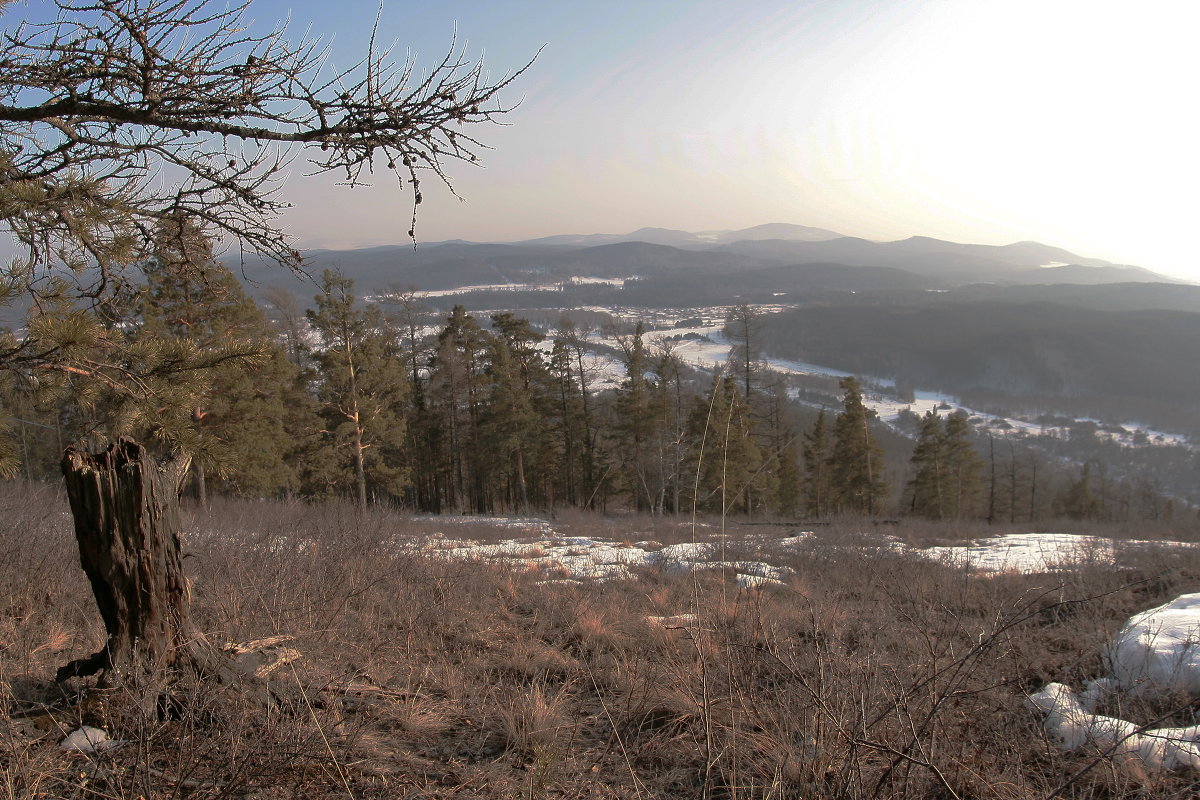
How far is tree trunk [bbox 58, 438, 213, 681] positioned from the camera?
225cm

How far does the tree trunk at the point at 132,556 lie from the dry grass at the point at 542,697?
184 millimetres

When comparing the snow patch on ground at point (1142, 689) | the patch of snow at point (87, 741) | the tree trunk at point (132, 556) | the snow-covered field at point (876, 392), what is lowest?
the snow-covered field at point (876, 392)

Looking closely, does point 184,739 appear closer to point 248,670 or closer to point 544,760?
point 248,670

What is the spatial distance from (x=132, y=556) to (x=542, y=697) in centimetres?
186

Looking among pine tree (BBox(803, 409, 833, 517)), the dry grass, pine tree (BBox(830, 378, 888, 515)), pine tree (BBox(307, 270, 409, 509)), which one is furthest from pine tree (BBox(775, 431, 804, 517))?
the dry grass

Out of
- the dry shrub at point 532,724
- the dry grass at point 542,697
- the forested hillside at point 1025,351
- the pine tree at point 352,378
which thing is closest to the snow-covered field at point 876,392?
the forested hillside at point 1025,351

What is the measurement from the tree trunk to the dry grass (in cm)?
18

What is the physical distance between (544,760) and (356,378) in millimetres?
19776

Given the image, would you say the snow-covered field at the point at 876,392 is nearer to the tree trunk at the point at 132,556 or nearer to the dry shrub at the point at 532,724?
the dry shrub at the point at 532,724

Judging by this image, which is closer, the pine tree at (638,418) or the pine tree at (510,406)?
the pine tree at (510,406)

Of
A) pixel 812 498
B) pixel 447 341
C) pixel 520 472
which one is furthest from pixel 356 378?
pixel 812 498

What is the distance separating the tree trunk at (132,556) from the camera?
2248 millimetres

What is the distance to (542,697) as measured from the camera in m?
2.91

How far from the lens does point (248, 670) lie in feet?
8.54
